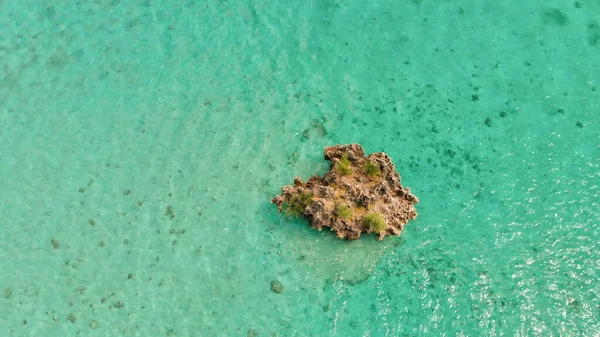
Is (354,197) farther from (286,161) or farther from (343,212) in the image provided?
(286,161)

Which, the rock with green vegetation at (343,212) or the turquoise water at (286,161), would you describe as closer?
the turquoise water at (286,161)

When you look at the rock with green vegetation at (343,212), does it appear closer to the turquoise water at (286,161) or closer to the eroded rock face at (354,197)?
the eroded rock face at (354,197)

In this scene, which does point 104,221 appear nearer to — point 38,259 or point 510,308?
point 38,259

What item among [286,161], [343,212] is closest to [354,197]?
[343,212]

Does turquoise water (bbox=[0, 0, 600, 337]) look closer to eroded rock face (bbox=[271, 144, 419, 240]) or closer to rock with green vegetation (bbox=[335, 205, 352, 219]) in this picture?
eroded rock face (bbox=[271, 144, 419, 240])

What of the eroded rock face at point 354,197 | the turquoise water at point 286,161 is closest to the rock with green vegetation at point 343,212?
the eroded rock face at point 354,197

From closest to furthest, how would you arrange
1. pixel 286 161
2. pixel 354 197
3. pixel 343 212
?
pixel 343 212 → pixel 354 197 → pixel 286 161

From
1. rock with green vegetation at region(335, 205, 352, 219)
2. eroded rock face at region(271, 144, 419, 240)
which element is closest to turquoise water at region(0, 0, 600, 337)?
eroded rock face at region(271, 144, 419, 240)
